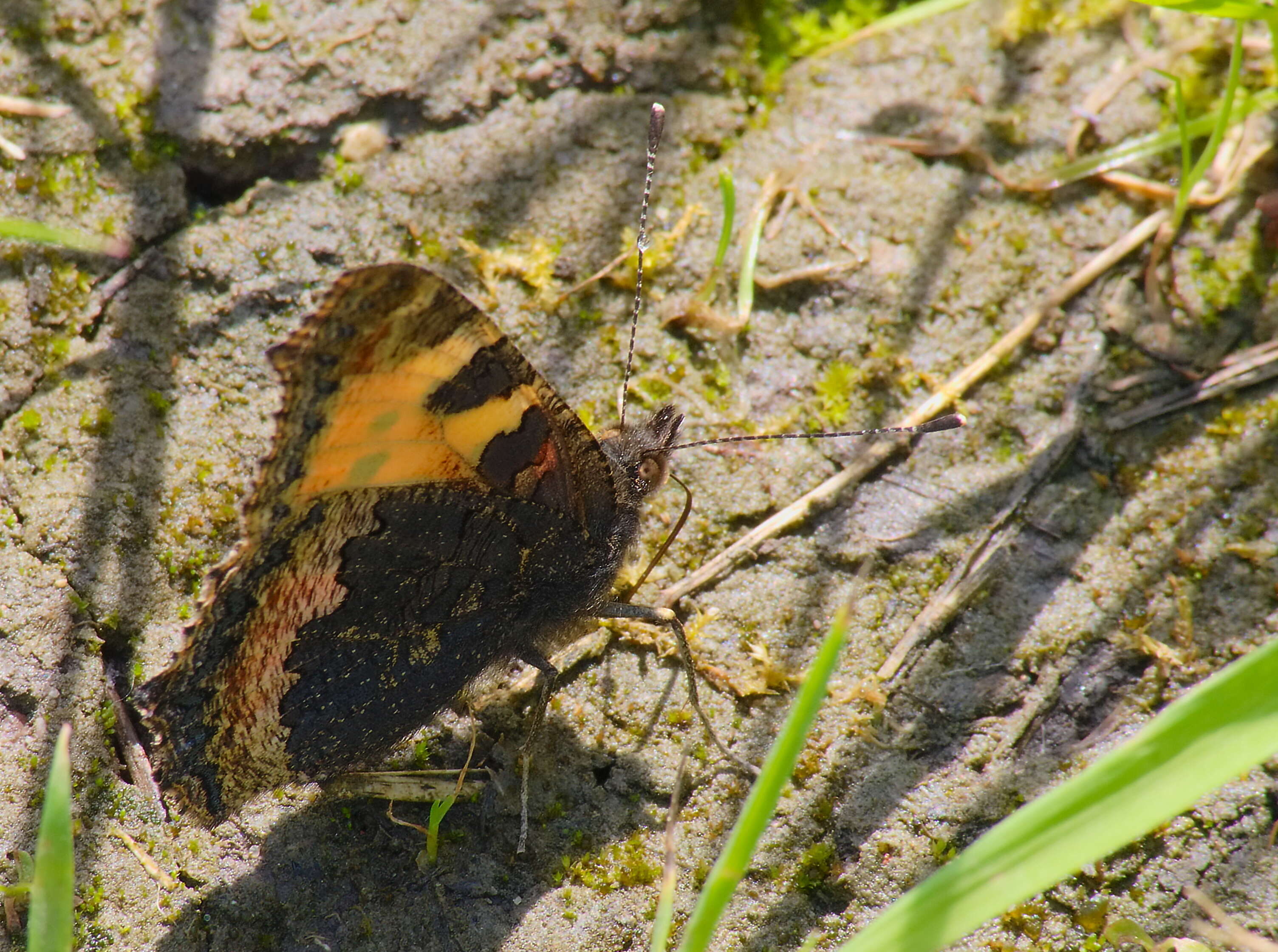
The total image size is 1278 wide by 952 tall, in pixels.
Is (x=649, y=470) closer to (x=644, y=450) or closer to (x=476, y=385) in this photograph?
(x=644, y=450)

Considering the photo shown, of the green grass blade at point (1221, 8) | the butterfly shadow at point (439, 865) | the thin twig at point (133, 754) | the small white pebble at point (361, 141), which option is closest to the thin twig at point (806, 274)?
the green grass blade at point (1221, 8)

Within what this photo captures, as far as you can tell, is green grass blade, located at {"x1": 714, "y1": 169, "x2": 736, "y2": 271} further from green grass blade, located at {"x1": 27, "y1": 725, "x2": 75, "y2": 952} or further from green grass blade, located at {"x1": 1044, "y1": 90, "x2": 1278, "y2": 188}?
green grass blade, located at {"x1": 27, "y1": 725, "x2": 75, "y2": 952}

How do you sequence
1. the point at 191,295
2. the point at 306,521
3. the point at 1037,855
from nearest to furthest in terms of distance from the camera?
the point at 1037,855
the point at 306,521
the point at 191,295

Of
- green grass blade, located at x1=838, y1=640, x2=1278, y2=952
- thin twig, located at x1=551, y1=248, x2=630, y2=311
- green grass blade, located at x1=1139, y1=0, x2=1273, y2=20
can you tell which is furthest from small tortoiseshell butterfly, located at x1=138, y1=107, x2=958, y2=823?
green grass blade, located at x1=1139, y1=0, x2=1273, y2=20

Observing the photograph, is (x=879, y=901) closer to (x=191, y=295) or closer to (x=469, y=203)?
(x=469, y=203)

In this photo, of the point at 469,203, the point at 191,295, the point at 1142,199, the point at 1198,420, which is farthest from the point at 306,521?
the point at 1142,199

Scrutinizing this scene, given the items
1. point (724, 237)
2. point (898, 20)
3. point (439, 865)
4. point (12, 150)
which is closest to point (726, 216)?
point (724, 237)

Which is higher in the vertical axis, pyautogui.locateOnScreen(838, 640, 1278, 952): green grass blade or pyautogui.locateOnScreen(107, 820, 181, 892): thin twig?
pyautogui.locateOnScreen(838, 640, 1278, 952): green grass blade
